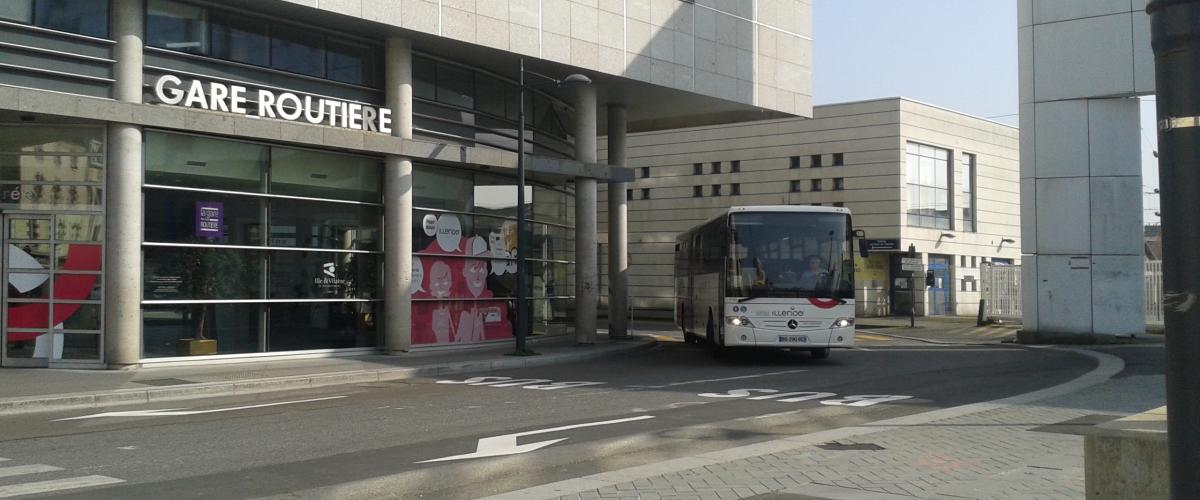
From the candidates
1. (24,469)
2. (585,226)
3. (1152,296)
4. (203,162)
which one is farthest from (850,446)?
(1152,296)

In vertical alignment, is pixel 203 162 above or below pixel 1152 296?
above

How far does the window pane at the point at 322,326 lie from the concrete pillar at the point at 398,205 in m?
0.64

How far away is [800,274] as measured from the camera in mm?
21250

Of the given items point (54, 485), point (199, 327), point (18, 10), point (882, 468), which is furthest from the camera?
point (199, 327)

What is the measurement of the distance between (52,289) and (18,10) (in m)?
4.84

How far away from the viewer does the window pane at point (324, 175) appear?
21.2 m

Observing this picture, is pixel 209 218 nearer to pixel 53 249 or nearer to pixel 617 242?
pixel 53 249

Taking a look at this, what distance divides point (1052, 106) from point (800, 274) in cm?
1257

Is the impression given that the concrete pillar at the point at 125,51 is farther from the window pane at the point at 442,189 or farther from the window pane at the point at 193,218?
the window pane at the point at 442,189

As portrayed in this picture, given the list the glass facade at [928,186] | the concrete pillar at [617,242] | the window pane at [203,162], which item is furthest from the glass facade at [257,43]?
the glass facade at [928,186]

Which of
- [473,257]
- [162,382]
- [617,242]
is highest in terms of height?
[617,242]

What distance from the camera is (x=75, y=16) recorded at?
18.0 meters

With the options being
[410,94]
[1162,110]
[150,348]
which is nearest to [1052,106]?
[410,94]

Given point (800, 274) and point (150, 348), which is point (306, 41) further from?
point (800, 274)
